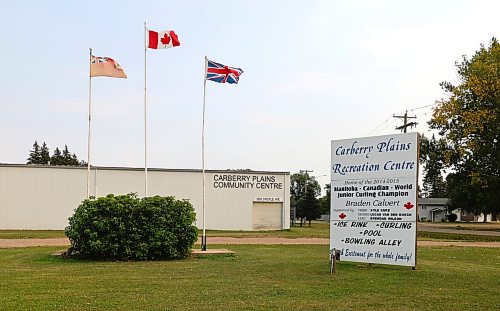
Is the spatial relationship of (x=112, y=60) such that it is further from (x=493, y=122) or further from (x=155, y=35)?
(x=493, y=122)

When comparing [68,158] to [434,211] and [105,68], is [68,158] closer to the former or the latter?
[434,211]

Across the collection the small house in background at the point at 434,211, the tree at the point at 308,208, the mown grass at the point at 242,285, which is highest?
the mown grass at the point at 242,285

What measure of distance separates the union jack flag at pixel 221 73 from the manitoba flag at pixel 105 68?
321cm

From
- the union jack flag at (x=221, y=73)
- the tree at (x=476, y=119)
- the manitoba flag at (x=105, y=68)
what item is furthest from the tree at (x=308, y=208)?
the manitoba flag at (x=105, y=68)

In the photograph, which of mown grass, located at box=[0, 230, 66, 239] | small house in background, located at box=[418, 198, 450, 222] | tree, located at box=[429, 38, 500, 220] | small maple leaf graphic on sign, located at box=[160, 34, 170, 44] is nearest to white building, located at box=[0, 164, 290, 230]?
mown grass, located at box=[0, 230, 66, 239]

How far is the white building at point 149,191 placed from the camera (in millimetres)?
39406

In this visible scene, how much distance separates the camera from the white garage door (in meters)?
43.5

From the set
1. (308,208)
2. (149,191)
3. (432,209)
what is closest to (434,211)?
(432,209)

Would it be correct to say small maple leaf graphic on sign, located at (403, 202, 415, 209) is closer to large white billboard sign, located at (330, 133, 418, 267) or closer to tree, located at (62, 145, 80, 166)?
large white billboard sign, located at (330, 133, 418, 267)

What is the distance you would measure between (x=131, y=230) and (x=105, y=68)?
7315 millimetres

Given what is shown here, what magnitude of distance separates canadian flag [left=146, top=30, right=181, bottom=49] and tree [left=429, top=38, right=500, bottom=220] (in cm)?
2760

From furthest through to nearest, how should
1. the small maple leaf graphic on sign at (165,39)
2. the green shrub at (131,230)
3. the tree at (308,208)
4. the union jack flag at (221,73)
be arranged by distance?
the tree at (308,208), the small maple leaf graphic on sign at (165,39), the union jack flag at (221,73), the green shrub at (131,230)

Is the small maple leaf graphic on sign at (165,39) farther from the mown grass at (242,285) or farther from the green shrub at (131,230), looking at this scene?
the mown grass at (242,285)

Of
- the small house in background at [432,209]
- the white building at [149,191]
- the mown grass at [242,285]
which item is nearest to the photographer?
the mown grass at [242,285]
